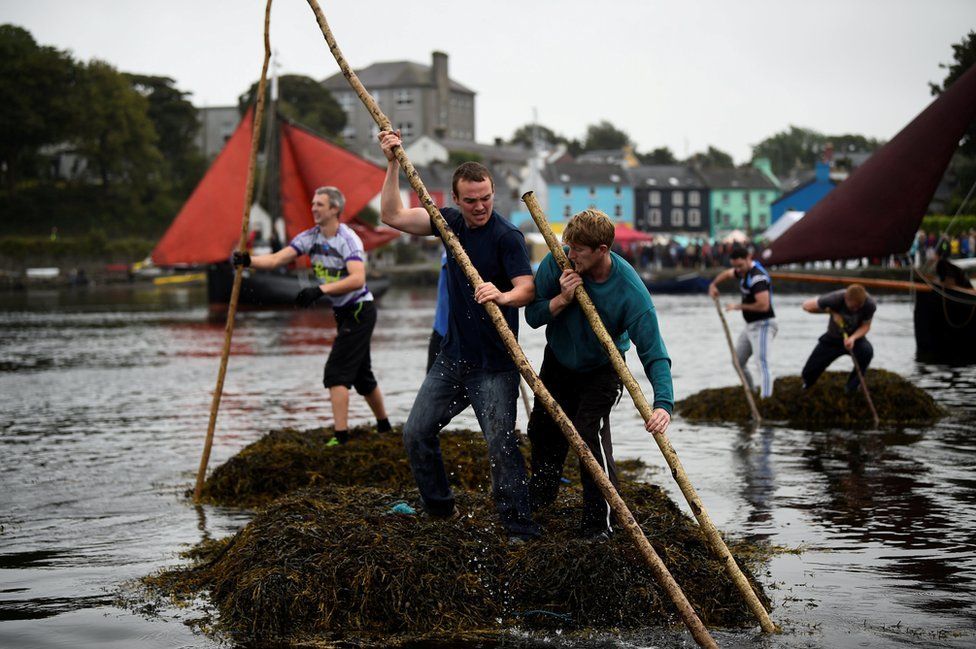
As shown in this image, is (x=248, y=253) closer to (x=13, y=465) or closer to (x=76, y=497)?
(x=76, y=497)

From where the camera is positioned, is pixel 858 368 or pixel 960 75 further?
pixel 960 75

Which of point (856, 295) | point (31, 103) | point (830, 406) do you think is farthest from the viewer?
point (31, 103)

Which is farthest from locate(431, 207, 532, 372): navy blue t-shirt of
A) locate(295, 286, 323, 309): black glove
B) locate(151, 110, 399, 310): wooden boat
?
locate(151, 110, 399, 310): wooden boat

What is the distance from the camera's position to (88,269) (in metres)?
93.1

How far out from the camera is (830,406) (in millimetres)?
15031

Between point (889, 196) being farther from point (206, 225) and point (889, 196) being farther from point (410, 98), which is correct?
point (410, 98)

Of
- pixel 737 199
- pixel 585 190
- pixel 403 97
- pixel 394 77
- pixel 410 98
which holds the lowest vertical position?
pixel 737 199

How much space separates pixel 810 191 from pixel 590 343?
107m

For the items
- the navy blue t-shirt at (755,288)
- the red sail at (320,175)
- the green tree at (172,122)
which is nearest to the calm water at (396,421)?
the navy blue t-shirt at (755,288)

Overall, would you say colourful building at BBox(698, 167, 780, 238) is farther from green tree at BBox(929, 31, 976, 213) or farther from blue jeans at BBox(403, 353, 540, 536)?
blue jeans at BBox(403, 353, 540, 536)

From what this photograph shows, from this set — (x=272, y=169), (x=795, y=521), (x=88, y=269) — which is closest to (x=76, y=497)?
(x=795, y=521)

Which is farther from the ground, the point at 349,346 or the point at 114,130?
the point at 114,130

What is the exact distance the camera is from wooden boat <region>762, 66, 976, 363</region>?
16.3 metres

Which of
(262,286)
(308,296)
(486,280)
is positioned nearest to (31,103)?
(262,286)
